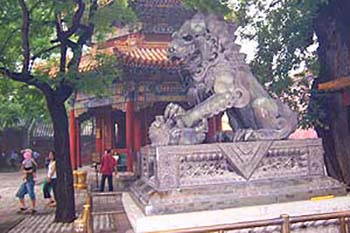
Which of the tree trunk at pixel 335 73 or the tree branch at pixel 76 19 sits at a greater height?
the tree branch at pixel 76 19

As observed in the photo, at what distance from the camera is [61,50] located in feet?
33.0

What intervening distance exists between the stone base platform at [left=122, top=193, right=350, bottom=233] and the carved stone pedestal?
134 millimetres

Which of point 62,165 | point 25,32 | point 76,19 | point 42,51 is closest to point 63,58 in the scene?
point 42,51

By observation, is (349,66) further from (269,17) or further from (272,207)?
(272,207)

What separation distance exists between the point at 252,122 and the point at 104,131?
14.7 meters

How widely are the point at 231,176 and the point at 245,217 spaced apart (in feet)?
1.57

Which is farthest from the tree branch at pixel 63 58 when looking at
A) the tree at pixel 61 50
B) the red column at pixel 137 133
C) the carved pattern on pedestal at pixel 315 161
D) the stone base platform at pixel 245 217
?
the carved pattern on pedestal at pixel 315 161

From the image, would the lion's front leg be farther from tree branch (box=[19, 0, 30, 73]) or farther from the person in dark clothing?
the person in dark clothing

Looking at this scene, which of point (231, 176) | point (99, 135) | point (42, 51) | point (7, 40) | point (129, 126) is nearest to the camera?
point (231, 176)

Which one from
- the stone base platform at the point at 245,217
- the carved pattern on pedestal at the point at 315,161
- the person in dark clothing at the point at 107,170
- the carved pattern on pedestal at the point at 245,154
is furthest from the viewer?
the person in dark clothing at the point at 107,170

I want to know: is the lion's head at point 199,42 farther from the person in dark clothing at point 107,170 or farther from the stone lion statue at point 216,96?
the person in dark clothing at point 107,170

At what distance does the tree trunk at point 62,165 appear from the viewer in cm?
984

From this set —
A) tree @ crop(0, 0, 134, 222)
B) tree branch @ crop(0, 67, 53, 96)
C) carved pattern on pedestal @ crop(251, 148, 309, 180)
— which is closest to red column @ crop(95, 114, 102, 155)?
tree @ crop(0, 0, 134, 222)

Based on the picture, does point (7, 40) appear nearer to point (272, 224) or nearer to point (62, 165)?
point (62, 165)
